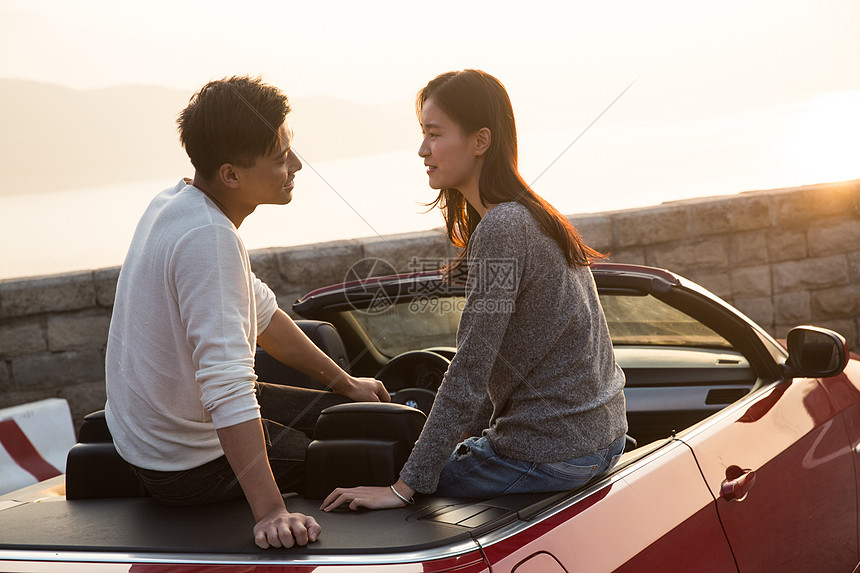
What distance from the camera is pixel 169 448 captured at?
→ 233cm

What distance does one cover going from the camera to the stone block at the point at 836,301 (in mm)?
7688

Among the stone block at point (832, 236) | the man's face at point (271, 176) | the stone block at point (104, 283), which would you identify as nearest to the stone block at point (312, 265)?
the stone block at point (104, 283)

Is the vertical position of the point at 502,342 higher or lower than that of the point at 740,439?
higher

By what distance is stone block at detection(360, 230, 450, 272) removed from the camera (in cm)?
691

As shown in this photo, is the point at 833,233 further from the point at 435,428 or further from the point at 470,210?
the point at 435,428

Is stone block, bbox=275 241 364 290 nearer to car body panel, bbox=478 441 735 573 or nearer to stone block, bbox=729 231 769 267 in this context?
stone block, bbox=729 231 769 267

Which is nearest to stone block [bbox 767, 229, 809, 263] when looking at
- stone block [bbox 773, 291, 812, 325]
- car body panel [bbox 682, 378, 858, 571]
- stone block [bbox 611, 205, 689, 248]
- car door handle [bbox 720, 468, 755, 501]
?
stone block [bbox 773, 291, 812, 325]

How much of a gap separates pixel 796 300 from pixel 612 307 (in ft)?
16.1

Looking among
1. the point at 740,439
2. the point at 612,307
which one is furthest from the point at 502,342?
the point at 612,307

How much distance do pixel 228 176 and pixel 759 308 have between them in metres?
6.31

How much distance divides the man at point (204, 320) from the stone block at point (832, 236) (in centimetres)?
629

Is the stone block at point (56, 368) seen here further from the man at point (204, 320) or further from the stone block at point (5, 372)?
the man at point (204, 320)

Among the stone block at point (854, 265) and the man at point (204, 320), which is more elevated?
the man at point (204, 320)

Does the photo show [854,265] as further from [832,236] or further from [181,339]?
[181,339]
